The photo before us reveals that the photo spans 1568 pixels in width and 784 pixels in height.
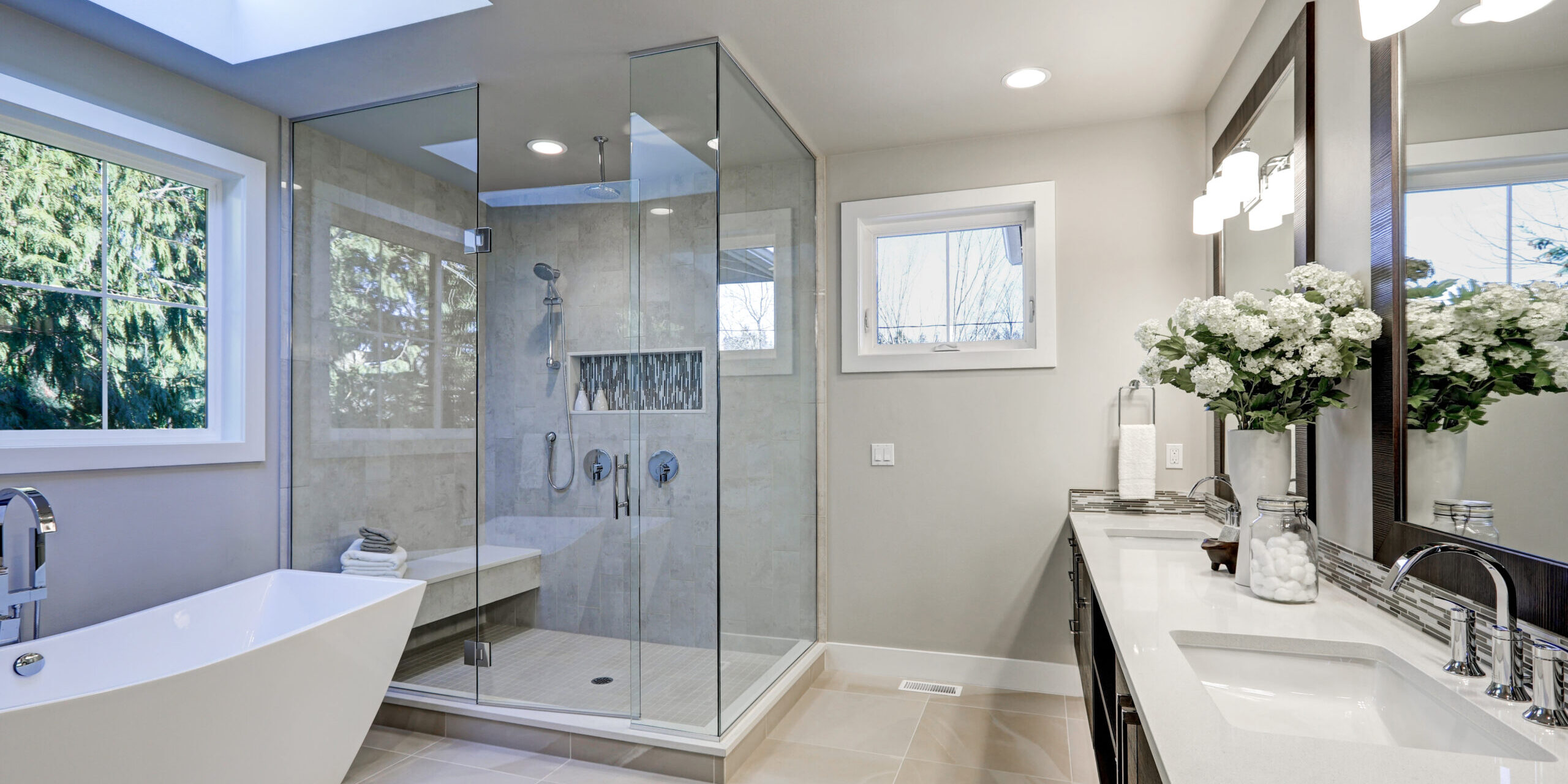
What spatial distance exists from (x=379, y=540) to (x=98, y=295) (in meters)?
1.25

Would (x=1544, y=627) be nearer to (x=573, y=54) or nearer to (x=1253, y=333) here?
(x=1253, y=333)

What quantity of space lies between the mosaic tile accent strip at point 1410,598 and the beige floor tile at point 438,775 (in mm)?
2423

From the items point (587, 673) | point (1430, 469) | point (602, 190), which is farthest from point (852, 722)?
point (602, 190)

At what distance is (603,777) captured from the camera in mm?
2512

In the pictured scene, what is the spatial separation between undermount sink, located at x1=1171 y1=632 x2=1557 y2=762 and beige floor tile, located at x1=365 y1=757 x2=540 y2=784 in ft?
7.00

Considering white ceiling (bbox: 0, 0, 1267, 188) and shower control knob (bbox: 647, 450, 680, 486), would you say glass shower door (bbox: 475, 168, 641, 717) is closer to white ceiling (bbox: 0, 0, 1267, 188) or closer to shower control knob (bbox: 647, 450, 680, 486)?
white ceiling (bbox: 0, 0, 1267, 188)

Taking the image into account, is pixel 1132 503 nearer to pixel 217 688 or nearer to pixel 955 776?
pixel 955 776

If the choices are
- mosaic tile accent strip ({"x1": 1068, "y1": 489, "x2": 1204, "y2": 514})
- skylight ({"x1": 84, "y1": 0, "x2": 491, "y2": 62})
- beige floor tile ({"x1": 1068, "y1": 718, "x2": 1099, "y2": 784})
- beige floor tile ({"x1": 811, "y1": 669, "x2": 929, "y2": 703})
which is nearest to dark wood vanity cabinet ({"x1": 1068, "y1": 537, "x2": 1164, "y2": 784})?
beige floor tile ({"x1": 1068, "y1": 718, "x2": 1099, "y2": 784})

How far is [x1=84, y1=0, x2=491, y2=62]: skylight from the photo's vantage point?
234 cm

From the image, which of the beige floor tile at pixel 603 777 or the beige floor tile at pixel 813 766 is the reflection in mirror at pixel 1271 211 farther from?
the beige floor tile at pixel 603 777

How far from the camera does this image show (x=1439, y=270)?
1.32m

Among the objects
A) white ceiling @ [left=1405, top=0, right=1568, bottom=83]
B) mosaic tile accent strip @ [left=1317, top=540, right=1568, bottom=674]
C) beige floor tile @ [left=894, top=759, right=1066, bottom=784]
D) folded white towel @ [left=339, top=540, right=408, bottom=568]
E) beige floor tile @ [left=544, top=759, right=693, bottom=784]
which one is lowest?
beige floor tile @ [left=544, top=759, right=693, bottom=784]

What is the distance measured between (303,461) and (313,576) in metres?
0.55

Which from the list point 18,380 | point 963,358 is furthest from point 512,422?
point 963,358
